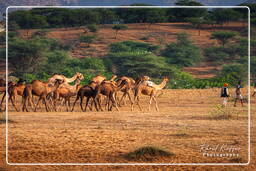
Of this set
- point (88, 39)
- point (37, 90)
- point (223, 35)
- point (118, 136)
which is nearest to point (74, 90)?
point (37, 90)

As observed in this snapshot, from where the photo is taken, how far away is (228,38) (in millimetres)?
21422

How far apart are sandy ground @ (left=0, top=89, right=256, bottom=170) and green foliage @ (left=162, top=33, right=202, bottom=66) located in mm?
1665

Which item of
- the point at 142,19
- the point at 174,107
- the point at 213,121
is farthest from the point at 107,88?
the point at 142,19

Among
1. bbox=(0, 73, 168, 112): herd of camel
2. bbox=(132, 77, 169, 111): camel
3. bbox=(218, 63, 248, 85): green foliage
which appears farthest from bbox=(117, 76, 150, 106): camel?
bbox=(218, 63, 248, 85): green foliage

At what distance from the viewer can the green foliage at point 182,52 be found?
1895cm

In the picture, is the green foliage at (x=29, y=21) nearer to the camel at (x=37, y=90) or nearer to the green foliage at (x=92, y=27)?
the green foliage at (x=92, y=27)

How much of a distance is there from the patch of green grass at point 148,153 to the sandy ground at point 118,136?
59mm

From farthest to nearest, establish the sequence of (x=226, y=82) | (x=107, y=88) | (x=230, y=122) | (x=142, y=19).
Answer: (x=142, y=19) → (x=226, y=82) → (x=107, y=88) → (x=230, y=122)

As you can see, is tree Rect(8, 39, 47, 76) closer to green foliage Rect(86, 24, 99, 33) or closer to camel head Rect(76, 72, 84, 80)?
camel head Rect(76, 72, 84, 80)

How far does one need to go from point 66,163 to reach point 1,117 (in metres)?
6.25

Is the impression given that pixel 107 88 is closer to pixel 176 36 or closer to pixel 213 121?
pixel 176 36

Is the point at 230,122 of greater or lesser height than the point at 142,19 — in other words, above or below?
below

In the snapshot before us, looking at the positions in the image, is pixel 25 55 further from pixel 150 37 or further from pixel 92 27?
pixel 92 27

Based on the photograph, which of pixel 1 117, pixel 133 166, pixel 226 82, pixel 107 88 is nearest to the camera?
pixel 133 166
